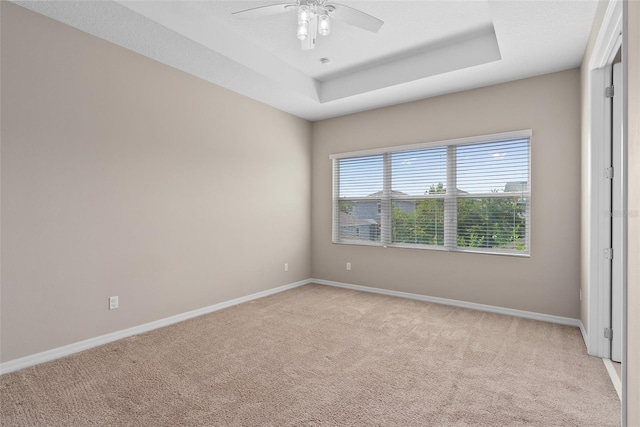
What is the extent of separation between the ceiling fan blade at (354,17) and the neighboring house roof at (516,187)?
2.51 meters

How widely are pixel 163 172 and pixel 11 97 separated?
1310mm

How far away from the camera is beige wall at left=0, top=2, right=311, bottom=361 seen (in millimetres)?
2586

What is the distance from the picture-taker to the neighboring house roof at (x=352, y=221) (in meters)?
5.18

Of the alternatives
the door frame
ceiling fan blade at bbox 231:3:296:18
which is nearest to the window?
the door frame

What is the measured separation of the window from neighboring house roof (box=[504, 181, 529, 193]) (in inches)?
0.4

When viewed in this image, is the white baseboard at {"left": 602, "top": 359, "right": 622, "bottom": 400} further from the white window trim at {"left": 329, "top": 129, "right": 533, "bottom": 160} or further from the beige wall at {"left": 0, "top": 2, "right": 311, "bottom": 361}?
the beige wall at {"left": 0, "top": 2, "right": 311, "bottom": 361}

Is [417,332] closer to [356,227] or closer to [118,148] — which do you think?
[356,227]

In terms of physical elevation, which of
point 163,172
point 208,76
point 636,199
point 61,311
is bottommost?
point 61,311

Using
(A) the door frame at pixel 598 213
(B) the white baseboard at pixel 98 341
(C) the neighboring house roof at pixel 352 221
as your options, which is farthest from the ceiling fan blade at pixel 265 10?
(C) the neighboring house roof at pixel 352 221

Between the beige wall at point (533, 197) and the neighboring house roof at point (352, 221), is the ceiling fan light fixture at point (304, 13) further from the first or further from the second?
the neighboring house roof at point (352, 221)

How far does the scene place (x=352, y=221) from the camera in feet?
17.5

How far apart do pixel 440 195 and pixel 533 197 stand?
106cm

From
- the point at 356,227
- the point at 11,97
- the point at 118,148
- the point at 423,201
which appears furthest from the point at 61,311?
the point at 423,201

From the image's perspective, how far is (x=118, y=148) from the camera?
10.4 ft
